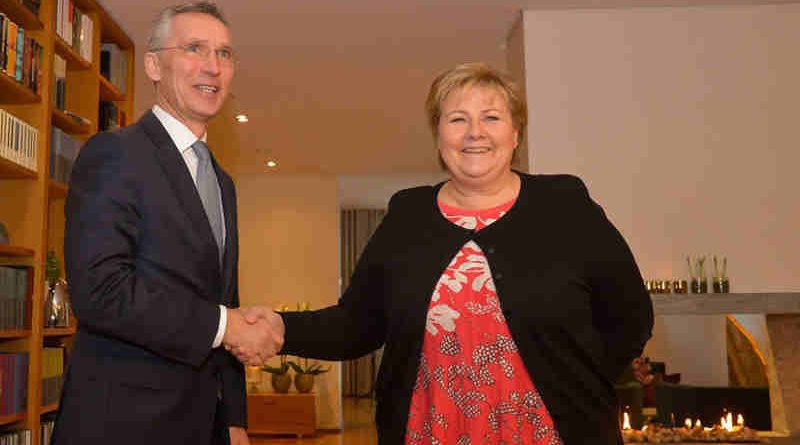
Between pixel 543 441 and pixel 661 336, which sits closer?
Answer: pixel 543 441

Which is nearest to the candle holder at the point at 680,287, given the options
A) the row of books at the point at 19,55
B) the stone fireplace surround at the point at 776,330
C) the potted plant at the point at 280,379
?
the stone fireplace surround at the point at 776,330

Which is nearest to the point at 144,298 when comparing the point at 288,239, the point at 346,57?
the point at 346,57

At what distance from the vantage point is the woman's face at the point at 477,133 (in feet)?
5.94

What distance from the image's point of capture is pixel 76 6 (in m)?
4.18

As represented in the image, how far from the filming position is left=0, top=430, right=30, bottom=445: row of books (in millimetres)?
3332

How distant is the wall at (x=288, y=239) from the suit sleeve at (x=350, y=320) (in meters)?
7.69

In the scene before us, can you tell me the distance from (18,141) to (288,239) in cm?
639

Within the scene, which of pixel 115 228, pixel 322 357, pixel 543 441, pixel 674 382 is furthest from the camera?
pixel 674 382

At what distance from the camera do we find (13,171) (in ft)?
11.2

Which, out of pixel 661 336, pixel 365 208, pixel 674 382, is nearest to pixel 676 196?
pixel 661 336

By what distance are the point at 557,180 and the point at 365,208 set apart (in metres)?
12.2

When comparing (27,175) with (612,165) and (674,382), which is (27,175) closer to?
(612,165)

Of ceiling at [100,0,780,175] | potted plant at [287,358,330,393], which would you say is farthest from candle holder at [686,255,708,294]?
potted plant at [287,358,330,393]

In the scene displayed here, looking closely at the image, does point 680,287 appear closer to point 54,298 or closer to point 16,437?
point 54,298
